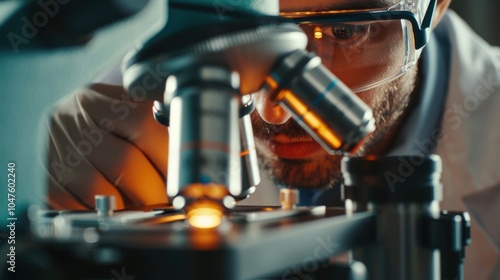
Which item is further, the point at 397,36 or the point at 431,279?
the point at 397,36

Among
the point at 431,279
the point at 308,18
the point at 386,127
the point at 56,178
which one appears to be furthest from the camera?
the point at 386,127

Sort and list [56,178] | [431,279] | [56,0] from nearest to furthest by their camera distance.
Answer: [56,0]
[431,279]
[56,178]

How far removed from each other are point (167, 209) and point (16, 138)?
286mm

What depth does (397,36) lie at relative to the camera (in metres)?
0.88

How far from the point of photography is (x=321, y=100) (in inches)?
18.0

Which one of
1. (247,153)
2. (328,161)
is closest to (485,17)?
(328,161)

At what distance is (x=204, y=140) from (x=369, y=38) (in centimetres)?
67

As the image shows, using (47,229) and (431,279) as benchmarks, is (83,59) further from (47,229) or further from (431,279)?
(431,279)

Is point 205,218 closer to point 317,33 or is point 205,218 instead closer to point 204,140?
point 204,140

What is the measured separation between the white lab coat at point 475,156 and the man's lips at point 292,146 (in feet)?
1.13

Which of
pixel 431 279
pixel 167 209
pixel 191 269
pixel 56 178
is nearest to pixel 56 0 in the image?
pixel 191 269

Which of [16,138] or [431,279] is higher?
→ [16,138]

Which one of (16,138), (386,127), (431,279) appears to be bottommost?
(431,279)

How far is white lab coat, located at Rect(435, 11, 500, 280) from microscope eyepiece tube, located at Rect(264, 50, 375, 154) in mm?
1006
